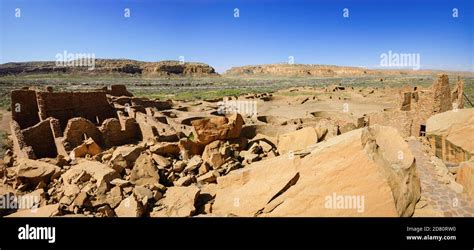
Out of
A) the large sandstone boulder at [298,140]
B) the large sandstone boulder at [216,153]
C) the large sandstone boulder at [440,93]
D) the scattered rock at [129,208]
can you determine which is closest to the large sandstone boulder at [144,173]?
the scattered rock at [129,208]

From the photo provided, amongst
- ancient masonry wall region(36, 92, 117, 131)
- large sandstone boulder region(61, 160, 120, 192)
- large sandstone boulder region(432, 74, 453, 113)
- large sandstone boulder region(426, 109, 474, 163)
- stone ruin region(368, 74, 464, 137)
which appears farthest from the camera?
ancient masonry wall region(36, 92, 117, 131)

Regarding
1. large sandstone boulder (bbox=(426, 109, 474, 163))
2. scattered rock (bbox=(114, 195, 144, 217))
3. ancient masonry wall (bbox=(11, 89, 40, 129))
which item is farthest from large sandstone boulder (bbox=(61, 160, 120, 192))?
large sandstone boulder (bbox=(426, 109, 474, 163))

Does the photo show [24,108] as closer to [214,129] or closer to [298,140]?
[214,129]

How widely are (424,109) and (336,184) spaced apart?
357 inches

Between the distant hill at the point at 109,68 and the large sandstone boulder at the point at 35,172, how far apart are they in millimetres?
95172

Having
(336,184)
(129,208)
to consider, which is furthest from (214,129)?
(336,184)

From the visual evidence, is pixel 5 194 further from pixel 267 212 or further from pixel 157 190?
pixel 267 212

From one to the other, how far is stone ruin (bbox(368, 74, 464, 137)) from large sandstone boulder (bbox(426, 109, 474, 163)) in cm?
169

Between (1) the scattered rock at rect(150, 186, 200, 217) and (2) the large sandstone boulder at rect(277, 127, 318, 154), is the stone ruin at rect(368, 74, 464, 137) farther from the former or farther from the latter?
(1) the scattered rock at rect(150, 186, 200, 217)

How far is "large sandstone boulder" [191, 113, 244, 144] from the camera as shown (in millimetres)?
10180

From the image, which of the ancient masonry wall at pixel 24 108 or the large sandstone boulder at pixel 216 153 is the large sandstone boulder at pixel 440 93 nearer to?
the large sandstone boulder at pixel 216 153
